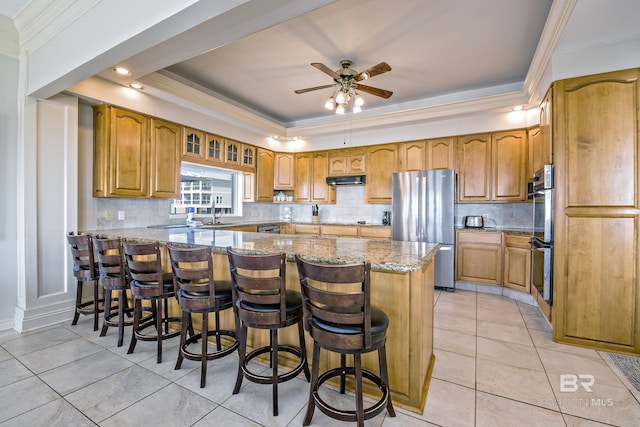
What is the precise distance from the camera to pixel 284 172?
587 cm

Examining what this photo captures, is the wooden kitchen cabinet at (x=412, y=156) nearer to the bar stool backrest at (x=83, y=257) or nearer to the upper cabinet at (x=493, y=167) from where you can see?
the upper cabinet at (x=493, y=167)

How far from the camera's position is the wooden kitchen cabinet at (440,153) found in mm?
4438

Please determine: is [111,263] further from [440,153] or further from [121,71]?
[440,153]

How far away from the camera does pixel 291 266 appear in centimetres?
207

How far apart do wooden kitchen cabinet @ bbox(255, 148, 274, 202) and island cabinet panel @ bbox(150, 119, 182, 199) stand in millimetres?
1619

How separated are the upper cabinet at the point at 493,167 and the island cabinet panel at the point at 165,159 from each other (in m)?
4.11

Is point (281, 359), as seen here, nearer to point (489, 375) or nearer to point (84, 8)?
point (489, 375)

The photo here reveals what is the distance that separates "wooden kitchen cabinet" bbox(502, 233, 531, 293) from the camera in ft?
12.0

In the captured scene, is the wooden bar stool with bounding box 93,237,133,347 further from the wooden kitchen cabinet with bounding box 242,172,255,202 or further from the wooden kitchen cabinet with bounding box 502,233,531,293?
the wooden kitchen cabinet with bounding box 502,233,531,293

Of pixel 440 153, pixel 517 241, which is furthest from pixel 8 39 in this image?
pixel 517 241

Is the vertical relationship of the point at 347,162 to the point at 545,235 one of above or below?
above

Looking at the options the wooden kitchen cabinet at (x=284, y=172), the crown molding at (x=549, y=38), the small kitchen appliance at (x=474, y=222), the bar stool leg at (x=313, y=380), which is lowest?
the bar stool leg at (x=313, y=380)

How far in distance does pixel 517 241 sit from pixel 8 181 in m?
5.71

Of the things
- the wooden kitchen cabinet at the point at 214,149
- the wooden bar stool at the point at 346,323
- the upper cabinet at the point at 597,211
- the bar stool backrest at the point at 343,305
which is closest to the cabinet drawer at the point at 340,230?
the wooden kitchen cabinet at the point at 214,149
